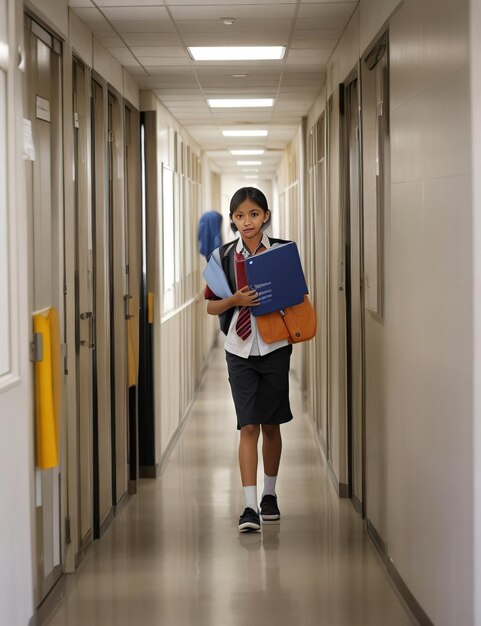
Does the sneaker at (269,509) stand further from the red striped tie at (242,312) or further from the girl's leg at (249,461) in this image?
the red striped tie at (242,312)

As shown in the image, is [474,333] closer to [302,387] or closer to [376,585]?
[376,585]

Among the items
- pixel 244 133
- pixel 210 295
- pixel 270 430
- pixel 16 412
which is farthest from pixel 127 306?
pixel 244 133

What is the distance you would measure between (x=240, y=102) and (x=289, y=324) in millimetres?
3859

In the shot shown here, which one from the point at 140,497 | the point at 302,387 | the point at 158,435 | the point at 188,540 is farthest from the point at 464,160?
the point at 302,387

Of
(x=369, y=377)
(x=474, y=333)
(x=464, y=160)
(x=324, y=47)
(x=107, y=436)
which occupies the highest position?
(x=324, y=47)

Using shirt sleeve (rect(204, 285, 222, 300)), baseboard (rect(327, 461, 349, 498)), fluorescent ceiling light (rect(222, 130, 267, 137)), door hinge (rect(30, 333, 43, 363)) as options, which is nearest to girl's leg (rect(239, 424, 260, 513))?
Result: shirt sleeve (rect(204, 285, 222, 300))

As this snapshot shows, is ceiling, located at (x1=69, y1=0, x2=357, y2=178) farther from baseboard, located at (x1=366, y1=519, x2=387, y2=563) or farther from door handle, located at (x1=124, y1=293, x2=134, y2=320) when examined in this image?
baseboard, located at (x1=366, y1=519, x2=387, y2=563)

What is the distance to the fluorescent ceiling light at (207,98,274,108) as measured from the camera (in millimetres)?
8648

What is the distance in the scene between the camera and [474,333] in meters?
2.98

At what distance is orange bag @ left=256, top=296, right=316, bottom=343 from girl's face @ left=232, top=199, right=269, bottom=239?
48 centimetres

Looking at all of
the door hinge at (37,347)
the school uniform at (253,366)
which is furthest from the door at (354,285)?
the door hinge at (37,347)

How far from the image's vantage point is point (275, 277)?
5.45 meters

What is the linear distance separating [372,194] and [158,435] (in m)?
3.03

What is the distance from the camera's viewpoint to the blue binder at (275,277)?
5406 mm
